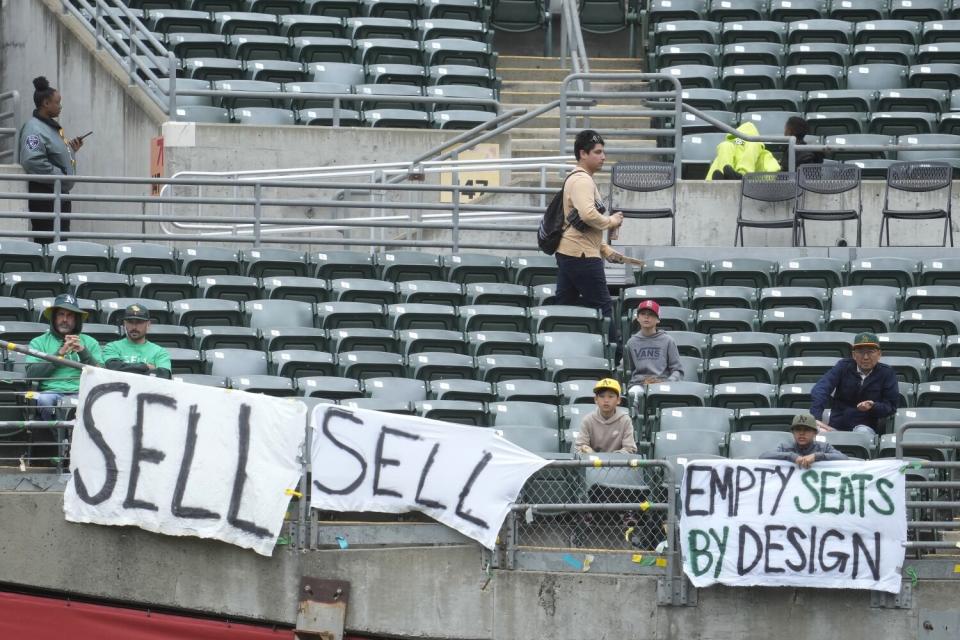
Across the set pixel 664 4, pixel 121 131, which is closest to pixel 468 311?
pixel 121 131

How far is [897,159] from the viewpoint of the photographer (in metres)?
21.1

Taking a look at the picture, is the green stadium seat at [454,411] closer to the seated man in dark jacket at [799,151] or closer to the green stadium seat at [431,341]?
the green stadium seat at [431,341]

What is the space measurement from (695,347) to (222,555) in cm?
436

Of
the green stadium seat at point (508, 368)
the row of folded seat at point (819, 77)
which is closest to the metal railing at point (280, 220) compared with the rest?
the green stadium seat at point (508, 368)

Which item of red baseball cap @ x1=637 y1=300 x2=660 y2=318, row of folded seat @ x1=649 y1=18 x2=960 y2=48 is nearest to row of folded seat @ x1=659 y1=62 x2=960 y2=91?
row of folded seat @ x1=649 y1=18 x2=960 y2=48

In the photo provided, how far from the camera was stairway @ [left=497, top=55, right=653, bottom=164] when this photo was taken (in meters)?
22.0

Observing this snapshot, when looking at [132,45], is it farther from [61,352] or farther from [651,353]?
[651,353]

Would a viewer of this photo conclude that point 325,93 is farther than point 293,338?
Yes

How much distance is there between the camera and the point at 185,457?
43.5 feet

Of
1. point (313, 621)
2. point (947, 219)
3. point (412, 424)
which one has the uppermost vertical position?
point (947, 219)

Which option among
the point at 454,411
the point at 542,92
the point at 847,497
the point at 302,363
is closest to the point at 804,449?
the point at 847,497

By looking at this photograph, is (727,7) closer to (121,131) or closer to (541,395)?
(121,131)

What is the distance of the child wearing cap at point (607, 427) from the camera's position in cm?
1346

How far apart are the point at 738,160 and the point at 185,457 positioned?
8.01 metres
